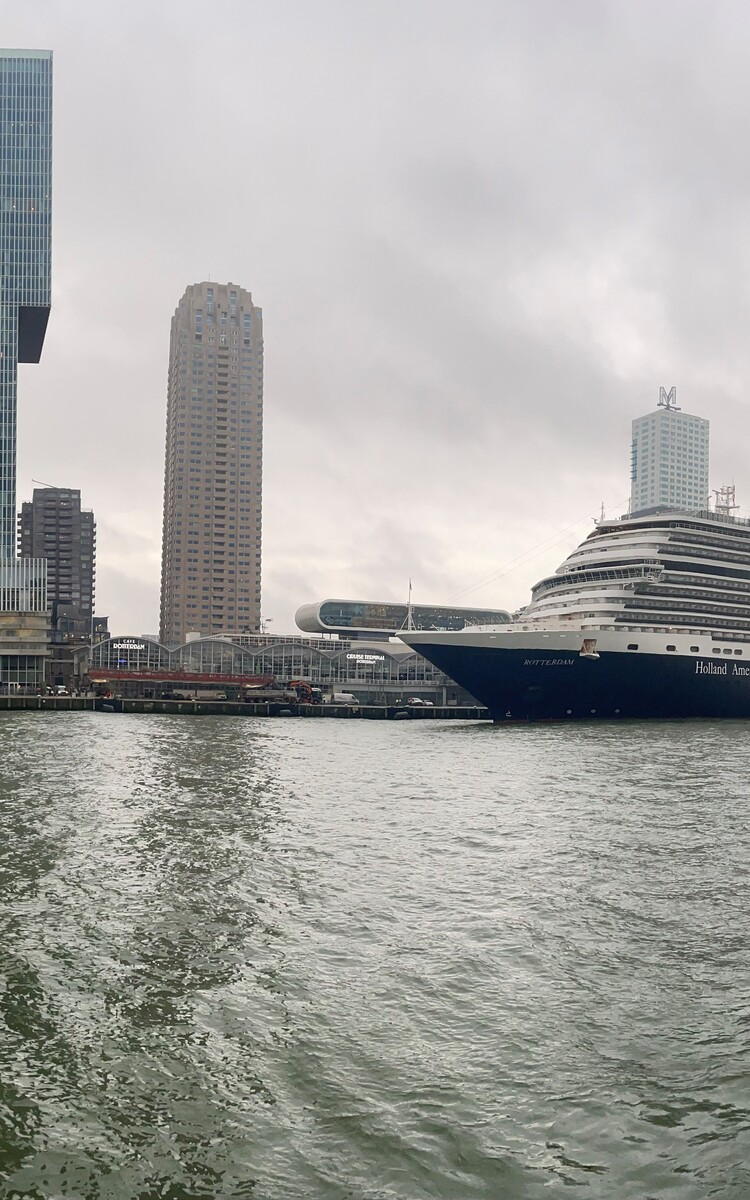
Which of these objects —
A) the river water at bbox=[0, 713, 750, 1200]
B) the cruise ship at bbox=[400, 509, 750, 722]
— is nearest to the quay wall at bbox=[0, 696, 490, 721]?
the cruise ship at bbox=[400, 509, 750, 722]

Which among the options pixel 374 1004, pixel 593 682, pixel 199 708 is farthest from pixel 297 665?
pixel 374 1004

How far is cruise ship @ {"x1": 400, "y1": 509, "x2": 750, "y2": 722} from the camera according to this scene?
78312mm

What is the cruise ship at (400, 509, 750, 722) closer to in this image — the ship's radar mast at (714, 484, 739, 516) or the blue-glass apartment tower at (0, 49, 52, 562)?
the ship's radar mast at (714, 484, 739, 516)

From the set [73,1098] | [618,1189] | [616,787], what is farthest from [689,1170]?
[616,787]

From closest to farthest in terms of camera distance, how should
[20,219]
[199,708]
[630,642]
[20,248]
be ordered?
[630,642] → [199,708] → [20,248] → [20,219]

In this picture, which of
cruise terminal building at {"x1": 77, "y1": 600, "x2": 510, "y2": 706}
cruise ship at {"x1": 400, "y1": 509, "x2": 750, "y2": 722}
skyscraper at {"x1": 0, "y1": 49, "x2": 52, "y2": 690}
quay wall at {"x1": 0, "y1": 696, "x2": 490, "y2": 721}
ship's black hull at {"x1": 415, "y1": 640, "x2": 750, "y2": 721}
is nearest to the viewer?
ship's black hull at {"x1": 415, "y1": 640, "x2": 750, "y2": 721}

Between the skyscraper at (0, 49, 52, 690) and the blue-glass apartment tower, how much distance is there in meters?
0.17

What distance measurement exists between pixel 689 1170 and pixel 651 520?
83.8m

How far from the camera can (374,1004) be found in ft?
49.3

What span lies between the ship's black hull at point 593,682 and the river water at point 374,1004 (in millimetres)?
44590

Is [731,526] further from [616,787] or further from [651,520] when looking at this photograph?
[616,787]

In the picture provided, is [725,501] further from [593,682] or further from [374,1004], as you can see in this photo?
[374,1004]

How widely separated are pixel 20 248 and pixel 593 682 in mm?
141300

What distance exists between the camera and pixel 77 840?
28.0 metres
